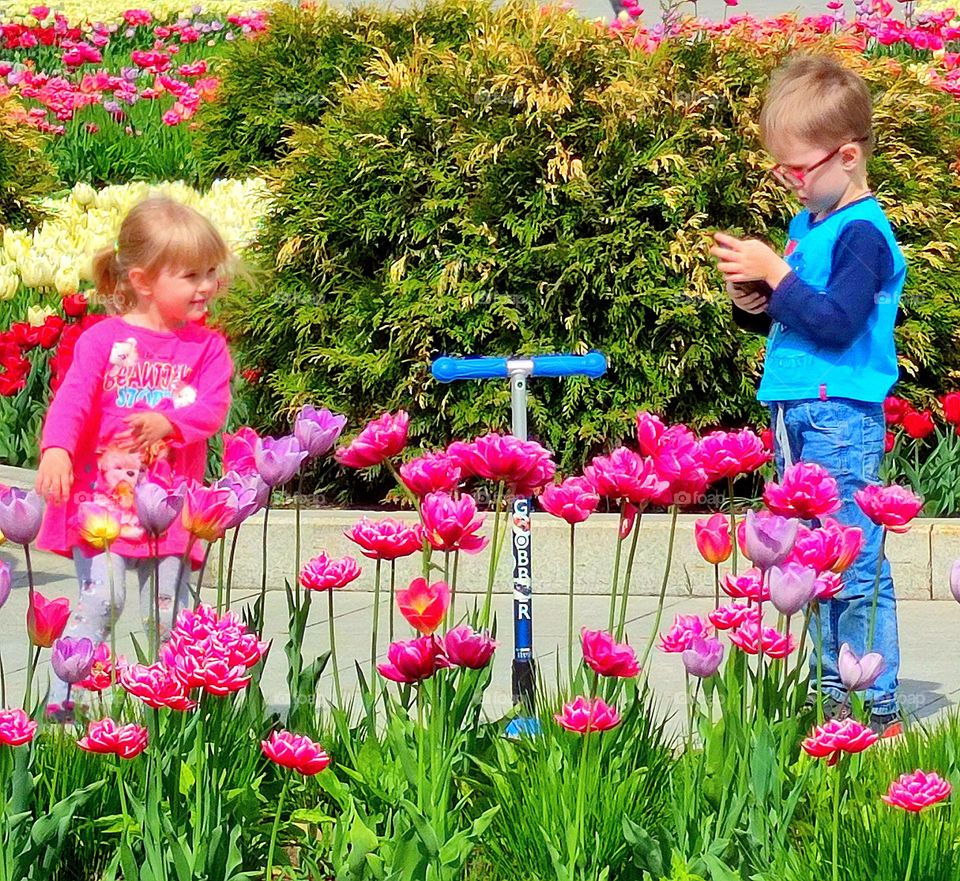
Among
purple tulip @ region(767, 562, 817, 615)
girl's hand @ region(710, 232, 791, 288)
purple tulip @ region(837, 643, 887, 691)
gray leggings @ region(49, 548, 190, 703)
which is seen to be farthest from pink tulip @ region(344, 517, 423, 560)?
girl's hand @ region(710, 232, 791, 288)

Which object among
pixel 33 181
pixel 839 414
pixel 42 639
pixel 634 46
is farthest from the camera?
pixel 33 181

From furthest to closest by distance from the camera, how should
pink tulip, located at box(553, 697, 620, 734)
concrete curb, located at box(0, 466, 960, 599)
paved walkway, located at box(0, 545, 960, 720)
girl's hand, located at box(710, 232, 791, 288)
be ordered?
1. concrete curb, located at box(0, 466, 960, 599)
2. paved walkway, located at box(0, 545, 960, 720)
3. girl's hand, located at box(710, 232, 791, 288)
4. pink tulip, located at box(553, 697, 620, 734)

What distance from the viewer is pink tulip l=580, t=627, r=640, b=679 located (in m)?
2.55

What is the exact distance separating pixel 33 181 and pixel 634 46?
178 inches

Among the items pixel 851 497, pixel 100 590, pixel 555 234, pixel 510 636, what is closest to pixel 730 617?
pixel 851 497

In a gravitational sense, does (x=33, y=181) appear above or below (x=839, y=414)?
above

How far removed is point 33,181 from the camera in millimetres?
9727

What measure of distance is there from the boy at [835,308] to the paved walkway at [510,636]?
0.34 meters

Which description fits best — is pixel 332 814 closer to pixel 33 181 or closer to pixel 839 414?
pixel 839 414

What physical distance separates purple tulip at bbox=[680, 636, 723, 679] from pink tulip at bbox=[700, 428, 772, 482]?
33 cm

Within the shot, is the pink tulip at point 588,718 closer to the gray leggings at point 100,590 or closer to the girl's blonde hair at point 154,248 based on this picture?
the gray leggings at point 100,590

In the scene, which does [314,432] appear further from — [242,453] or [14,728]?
[14,728]

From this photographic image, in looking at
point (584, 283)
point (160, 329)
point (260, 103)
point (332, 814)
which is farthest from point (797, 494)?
point (260, 103)

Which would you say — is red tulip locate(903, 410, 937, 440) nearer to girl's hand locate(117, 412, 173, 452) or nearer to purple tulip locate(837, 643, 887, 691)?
girl's hand locate(117, 412, 173, 452)
